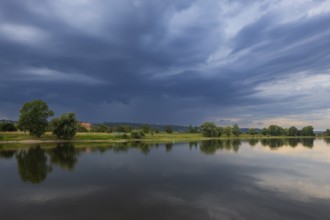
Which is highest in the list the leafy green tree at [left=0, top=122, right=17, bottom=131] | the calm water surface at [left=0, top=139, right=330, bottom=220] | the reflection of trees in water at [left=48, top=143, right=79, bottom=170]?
the leafy green tree at [left=0, top=122, right=17, bottom=131]

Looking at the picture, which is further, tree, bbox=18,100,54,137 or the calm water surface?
tree, bbox=18,100,54,137

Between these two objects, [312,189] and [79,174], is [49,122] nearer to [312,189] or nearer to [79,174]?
[79,174]

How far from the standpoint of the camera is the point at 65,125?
317 feet

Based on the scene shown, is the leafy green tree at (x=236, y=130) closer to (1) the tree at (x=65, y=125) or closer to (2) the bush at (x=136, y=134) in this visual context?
(2) the bush at (x=136, y=134)

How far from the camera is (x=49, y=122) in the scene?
9700 cm

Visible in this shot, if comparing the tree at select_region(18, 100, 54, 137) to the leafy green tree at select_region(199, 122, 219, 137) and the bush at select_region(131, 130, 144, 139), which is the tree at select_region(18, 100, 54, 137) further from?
the leafy green tree at select_region(199, 122, 219, 137)

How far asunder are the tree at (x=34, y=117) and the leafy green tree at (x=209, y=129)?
316 feet

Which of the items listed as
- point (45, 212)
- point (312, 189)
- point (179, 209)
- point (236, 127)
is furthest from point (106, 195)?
point (236, 127)

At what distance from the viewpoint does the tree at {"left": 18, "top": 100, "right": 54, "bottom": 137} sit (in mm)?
97000

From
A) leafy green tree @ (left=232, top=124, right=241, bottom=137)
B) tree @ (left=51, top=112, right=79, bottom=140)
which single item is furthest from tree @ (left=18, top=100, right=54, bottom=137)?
leafy green tree @ (left=232, top=124, right=241, bottom=137)

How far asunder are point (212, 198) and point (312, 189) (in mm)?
11066

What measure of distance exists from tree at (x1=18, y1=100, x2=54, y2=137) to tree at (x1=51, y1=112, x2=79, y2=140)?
17.3 ft

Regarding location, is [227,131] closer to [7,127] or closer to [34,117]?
[34,117]

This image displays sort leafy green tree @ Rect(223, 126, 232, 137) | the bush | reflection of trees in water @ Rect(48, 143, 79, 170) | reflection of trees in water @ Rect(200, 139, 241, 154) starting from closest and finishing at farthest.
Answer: reflection of trees in water @ Rect(48, 143, 79, 170) → reflection of trees in water @ Rect(200, 139, 241, 154) → the bush → leafy green tree @ Rect(223, 126, 232, 137)
